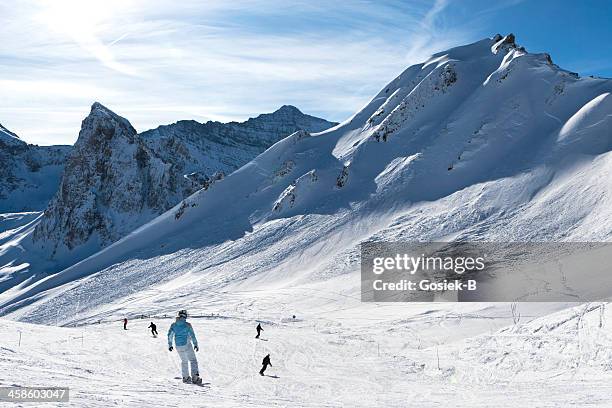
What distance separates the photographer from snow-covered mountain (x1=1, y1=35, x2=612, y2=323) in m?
60.2

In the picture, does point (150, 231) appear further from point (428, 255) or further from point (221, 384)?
point (221, 384)

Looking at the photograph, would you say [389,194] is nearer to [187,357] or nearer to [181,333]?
[187,357]

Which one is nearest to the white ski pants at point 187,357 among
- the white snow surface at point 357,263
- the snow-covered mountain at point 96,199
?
the white snow surface at point 357,263

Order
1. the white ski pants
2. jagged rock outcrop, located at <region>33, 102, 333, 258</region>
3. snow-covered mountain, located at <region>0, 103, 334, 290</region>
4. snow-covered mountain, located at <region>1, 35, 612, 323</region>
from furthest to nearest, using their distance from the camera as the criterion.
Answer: jagged rock outcrop, located at <region>33, 102, 333, 258</region> → snow-covered mountain, located at <region>0, 103, 334, 290</region> → snow-covered mountain, located at <region>1, 35, 612, 323</region> → the white ski pants

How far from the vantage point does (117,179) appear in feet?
505

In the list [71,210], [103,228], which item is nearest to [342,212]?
[103,228]

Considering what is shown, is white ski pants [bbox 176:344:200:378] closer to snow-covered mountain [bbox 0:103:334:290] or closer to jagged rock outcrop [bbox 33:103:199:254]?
snow-covered mountain [bbox 0:103:334:290]

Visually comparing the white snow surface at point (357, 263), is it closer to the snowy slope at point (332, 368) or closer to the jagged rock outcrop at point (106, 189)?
the snowy slope at point (332, 368)
